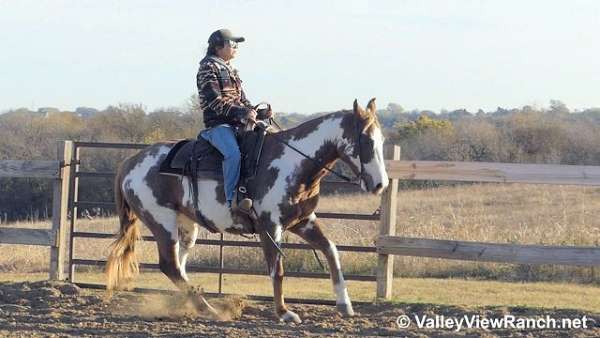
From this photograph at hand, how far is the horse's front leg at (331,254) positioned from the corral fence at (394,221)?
2.95 ft

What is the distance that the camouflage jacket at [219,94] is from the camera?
27.4 ft

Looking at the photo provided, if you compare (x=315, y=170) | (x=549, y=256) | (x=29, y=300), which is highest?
(x=315, y=170)

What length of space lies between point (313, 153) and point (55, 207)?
3.72 metres

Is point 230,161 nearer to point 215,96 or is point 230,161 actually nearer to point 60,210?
point 215,96

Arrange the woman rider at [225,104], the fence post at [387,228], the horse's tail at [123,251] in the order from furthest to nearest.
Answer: the fence post at [387,228]
the horse's tail at [123,251]
the woman rider at [225,104]

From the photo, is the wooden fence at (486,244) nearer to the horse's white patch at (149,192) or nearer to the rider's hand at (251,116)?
the rider's hand at (251,116)

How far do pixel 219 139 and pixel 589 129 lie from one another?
3331cm

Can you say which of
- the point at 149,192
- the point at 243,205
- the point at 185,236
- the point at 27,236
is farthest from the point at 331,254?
the point at 27,236

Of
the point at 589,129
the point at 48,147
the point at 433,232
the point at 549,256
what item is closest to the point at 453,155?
the point at 589,129

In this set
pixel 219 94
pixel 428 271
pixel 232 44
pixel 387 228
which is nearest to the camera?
pixel 219 94

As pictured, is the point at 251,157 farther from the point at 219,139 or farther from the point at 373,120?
the point at 373,120

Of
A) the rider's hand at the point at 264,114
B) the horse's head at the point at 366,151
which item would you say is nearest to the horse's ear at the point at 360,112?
the horse's head at the point at 366,151

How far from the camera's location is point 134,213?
29.9ft

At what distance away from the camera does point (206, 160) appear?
8.45 metres
